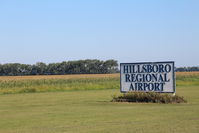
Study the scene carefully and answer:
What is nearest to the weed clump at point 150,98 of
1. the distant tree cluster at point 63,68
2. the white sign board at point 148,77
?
the white sign board at point 148,77

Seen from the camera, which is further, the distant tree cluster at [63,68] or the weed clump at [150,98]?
the distant tree cluster at [63,68]

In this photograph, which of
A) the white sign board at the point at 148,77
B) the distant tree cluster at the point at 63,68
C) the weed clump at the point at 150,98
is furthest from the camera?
the distant tree cluster at the point at 63,68

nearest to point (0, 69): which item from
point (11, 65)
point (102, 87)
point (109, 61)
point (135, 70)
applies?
point (11, 65)

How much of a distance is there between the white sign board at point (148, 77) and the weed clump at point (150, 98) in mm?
1017

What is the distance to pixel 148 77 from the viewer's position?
30.4m

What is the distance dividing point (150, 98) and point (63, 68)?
5101 inches

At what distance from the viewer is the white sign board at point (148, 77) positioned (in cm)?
2942

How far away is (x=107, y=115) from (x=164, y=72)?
10.3m

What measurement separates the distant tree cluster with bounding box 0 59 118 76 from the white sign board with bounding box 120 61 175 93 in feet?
394

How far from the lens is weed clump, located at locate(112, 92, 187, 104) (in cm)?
2781

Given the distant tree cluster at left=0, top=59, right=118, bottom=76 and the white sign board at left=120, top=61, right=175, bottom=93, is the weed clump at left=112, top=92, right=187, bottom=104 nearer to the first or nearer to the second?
the white sign board at left=120, top=61, right=175, bottom=93

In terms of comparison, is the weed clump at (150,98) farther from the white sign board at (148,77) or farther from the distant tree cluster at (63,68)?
the distant tree cluster at (63,68)

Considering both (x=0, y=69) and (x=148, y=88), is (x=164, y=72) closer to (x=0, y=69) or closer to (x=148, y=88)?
(x=148, y=88)

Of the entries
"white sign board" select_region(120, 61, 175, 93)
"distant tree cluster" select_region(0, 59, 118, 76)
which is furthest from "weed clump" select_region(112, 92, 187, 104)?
"distant tree cluster" select_region(0, 59, 118, 76)
